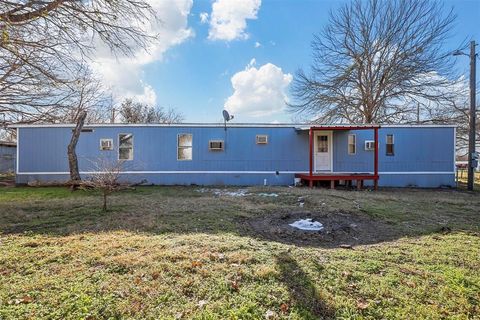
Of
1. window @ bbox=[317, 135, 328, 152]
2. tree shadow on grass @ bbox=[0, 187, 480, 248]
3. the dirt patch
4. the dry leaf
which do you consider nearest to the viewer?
the dry leaf

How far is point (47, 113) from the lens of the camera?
16.3 m

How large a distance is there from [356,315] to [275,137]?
9.98 metres

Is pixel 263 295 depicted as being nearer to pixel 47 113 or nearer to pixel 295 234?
pixel 295 234

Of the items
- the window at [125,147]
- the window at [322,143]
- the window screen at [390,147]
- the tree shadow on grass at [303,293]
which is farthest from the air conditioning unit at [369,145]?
the tree shadow on grass at [303,293]

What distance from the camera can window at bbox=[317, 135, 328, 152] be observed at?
1232 centimetres

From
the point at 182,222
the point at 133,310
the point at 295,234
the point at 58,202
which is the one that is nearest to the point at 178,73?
the point at 58,202

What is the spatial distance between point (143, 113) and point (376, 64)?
20309 mm

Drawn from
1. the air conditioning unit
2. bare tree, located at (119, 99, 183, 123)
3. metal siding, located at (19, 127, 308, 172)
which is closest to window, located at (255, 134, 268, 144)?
metal siding, located at (19, 127, 308, 172)

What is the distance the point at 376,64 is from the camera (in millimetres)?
17766

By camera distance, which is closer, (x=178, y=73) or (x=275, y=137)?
(x=275, y=137)

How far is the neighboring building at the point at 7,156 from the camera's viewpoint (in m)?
19.2

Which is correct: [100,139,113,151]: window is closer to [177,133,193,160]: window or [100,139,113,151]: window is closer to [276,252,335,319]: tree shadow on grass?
[177,133,193,160]: window

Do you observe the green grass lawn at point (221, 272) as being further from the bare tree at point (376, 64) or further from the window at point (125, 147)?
the bare tree at point (376, 64)

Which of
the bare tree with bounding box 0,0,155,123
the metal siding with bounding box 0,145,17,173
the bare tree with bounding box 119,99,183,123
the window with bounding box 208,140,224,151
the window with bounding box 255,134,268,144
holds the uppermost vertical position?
the bare tree with bounding box 119,99,183,123
